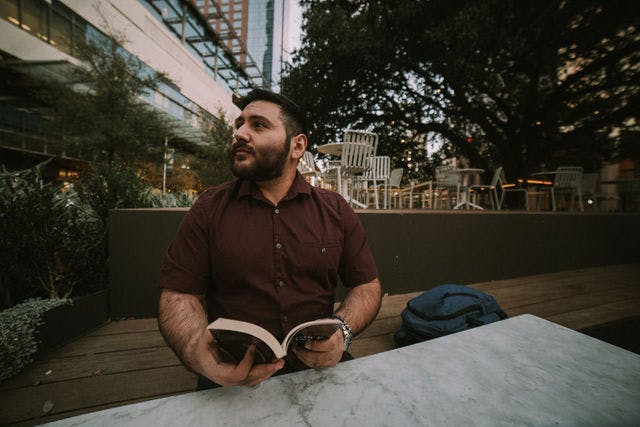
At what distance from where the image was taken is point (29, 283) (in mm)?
2203

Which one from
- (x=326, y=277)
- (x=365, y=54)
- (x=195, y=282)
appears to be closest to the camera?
(x=195, y=282)

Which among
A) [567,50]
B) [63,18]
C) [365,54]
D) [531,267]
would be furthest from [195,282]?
[63,18]

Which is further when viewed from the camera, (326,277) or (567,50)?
(567,50)

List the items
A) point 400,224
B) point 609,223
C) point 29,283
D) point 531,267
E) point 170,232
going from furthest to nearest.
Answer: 1. point 609,223
2. point 531,267
3. point 400,224
4. point 170,232
5. point 29,283

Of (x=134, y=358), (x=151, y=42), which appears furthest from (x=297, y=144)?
(x=151, y=42)

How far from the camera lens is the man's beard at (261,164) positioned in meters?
1.34

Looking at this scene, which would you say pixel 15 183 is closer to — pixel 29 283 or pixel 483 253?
pixel 29 283

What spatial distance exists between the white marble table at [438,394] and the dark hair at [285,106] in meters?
1.09

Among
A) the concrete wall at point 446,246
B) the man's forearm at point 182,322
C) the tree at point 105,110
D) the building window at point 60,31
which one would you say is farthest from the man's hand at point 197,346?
the building window at point 60,31

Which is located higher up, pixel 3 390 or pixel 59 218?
pixel 59 218

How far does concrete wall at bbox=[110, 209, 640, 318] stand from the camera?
98.2 inches

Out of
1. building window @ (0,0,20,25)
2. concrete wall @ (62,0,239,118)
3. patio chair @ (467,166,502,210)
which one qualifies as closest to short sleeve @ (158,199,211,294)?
patio chair @ (467,166,502,210)

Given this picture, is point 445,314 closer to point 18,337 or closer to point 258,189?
point 258,189

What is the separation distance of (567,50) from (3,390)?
1211 centimetres
